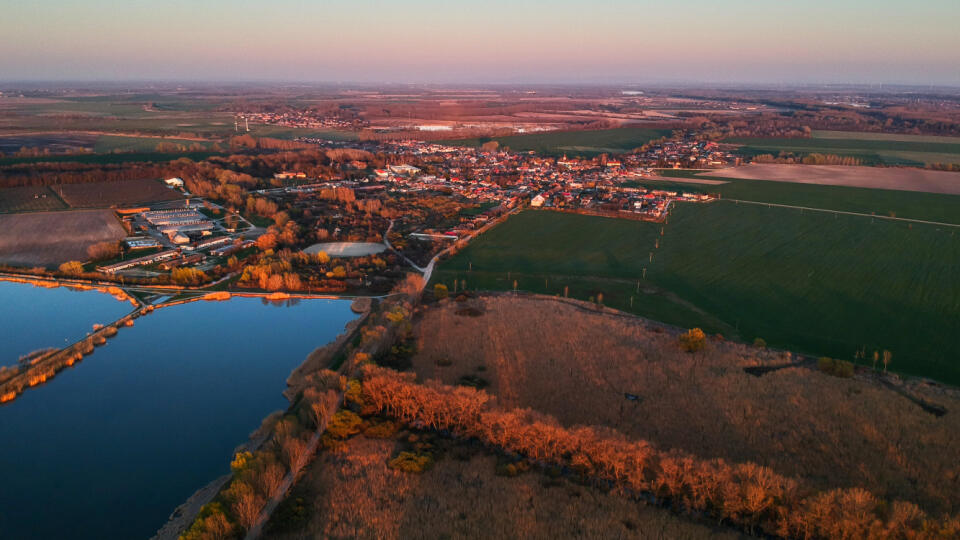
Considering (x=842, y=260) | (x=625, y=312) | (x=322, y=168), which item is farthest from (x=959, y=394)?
(x=322, y=168)

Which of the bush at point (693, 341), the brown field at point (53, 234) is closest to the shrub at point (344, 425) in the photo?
the bush at point (693, 341)

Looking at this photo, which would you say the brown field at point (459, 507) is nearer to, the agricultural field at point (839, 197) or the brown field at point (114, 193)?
the agricultural field at point (839, 197)

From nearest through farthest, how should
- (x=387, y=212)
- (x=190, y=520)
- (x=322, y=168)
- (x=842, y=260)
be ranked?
(x=190, y=520), (x=842, y=260), (x=387, y=212), (x=322, y=168)

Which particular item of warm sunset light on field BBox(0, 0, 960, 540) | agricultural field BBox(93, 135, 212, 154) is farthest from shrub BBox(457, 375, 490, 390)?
agricultural field BBox(93, 135, 212, 154)

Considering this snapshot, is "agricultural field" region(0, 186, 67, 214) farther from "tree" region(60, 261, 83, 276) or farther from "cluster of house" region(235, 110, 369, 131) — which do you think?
"cluster of house" region(235, 110, 369, 131)

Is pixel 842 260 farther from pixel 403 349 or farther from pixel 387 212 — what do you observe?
pixel 387 212

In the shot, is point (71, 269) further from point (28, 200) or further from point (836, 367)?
point (836, 367)
